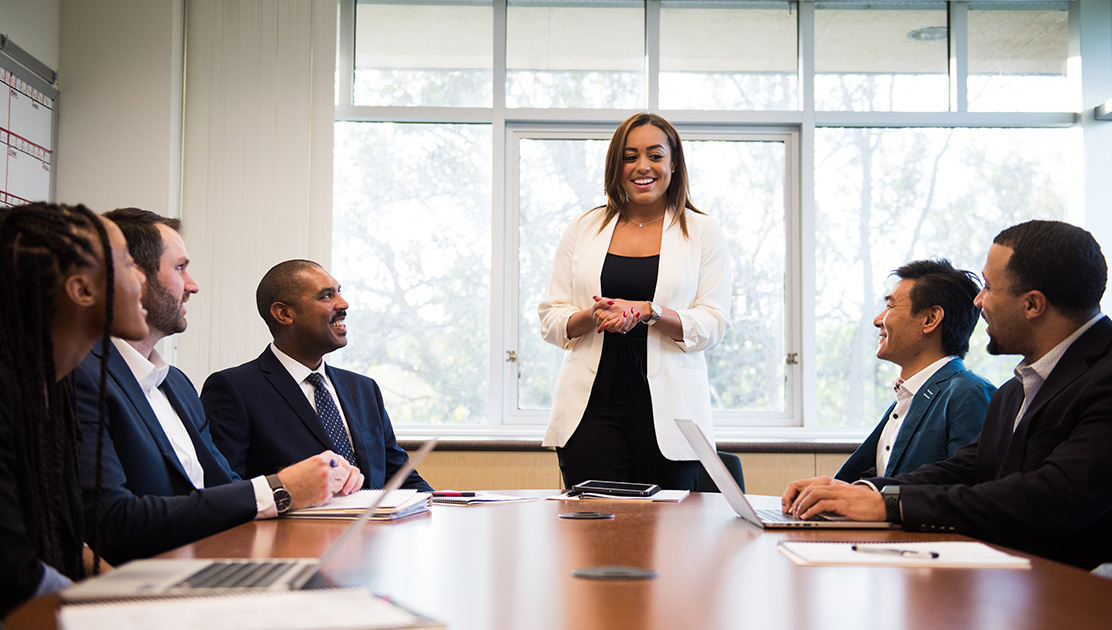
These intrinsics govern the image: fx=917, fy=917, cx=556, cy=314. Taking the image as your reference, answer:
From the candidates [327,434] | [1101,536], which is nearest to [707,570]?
[1101,536]

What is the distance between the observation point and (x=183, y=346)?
4.21 metres

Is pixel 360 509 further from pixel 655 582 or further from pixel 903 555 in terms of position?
pixel 903 555

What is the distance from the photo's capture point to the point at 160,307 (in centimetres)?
213

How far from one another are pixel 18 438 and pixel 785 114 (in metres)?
4.02

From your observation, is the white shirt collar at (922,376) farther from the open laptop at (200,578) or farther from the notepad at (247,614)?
the notepad at (247,614)

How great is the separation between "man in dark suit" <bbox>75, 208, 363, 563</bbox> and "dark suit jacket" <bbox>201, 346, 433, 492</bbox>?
14cm

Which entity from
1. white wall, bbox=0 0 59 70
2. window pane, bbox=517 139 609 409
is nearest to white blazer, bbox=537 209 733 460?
window pane, bbox=517 139 609 409

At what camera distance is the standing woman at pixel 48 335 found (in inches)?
47.2

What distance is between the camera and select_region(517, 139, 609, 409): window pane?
4516 millimetres

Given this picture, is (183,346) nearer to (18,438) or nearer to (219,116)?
(219,116)

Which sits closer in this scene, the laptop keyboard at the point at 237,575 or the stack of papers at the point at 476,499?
the laptop keyboard at the point at 237,575

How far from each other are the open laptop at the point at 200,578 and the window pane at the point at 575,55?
3.75 meters

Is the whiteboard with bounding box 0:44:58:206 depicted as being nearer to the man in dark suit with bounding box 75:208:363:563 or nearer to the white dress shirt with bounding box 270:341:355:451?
the white dress shirt with bounding box 270:341:355:451

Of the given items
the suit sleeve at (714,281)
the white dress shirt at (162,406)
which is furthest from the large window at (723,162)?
the white dress shirt at (162,406)
